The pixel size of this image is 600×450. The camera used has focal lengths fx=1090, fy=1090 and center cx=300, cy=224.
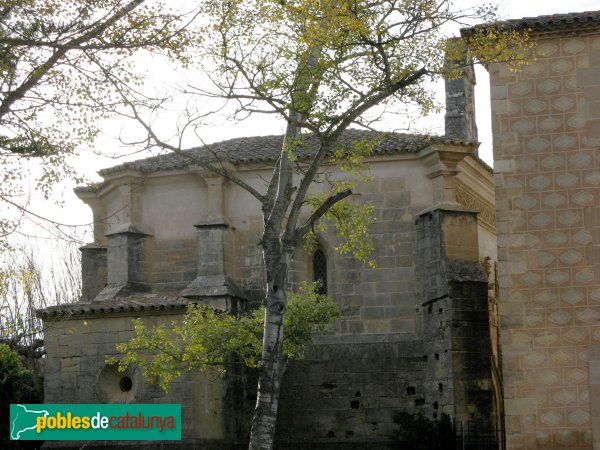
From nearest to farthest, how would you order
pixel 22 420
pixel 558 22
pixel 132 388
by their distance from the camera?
pixel 558 22 < pixel 132 388 < pixel 22 420

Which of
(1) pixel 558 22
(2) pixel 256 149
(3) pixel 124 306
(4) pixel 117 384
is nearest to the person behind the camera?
(1) pixel 558 22

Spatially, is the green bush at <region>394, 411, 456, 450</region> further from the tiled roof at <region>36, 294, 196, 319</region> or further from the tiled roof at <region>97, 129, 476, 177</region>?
the tiled roof at <region>97, 129, 476, 177</region>

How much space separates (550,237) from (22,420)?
40.7ft

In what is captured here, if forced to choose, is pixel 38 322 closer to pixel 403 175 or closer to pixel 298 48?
pixel 403 175

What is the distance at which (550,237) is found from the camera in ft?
53.8

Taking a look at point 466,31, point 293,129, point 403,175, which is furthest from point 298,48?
point 403,175

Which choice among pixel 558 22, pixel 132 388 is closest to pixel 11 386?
pixel 132 388

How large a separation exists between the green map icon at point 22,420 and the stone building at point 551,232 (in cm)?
1072

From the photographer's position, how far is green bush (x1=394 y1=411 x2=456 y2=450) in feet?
68.6

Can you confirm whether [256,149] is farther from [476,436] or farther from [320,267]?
[476,436]

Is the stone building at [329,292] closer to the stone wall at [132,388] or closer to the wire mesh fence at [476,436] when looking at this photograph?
the stone wall at [132,388]

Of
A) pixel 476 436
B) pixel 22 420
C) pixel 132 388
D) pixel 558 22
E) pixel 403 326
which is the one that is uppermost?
pixel 558 22

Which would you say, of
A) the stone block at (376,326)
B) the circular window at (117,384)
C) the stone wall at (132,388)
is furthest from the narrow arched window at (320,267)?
the circular window at (117,384)

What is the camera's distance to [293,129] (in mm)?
16359
